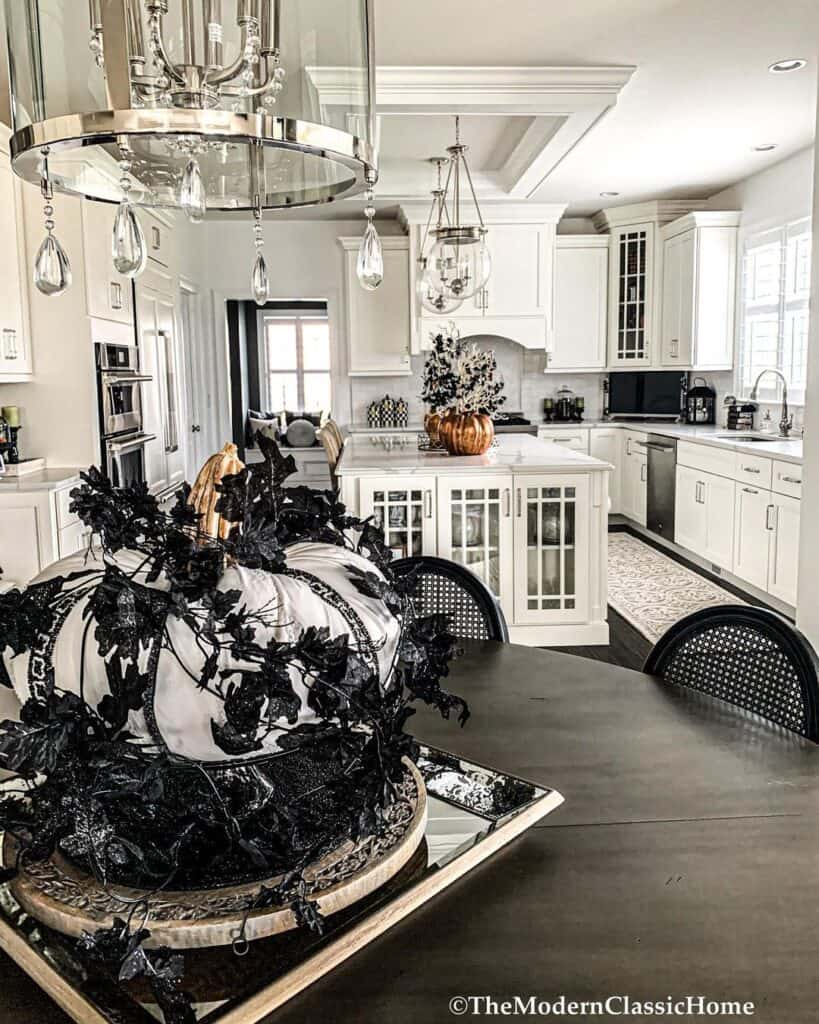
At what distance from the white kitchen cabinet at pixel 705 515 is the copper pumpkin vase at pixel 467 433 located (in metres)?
1.84

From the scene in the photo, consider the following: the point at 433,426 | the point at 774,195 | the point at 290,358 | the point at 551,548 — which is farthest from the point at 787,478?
→ the point at 290,358

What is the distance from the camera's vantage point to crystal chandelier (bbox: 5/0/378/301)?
0.86 metres

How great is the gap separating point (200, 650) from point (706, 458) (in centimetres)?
555

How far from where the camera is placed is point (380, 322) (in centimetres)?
759

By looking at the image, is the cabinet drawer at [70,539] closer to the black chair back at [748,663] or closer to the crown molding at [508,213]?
the black chair back at [748,663]

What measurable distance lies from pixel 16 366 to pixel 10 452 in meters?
0.40

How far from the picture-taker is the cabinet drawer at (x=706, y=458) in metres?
5.52

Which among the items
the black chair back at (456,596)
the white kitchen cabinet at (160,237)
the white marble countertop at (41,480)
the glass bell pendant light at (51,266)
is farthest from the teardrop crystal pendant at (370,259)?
the white kitchen cabinet at (160,237)

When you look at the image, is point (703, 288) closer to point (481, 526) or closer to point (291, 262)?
point (291, 262)

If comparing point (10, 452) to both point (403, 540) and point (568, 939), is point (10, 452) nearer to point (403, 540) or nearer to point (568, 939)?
point (403, 540)

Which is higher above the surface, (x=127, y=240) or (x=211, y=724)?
(x=127, y=240)

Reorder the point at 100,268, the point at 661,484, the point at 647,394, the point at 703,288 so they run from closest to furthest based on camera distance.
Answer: the point at 100,268 → the point at 661,484 → the point at 703,288 → the point at 647,394

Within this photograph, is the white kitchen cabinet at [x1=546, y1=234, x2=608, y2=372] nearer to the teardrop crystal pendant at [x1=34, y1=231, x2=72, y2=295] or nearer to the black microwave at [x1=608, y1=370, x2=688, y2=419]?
the black microwave at [x1=608, y1=370, x2=688, y2=419]

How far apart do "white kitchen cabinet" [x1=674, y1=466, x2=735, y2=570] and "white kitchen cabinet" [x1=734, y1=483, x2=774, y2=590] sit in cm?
9
